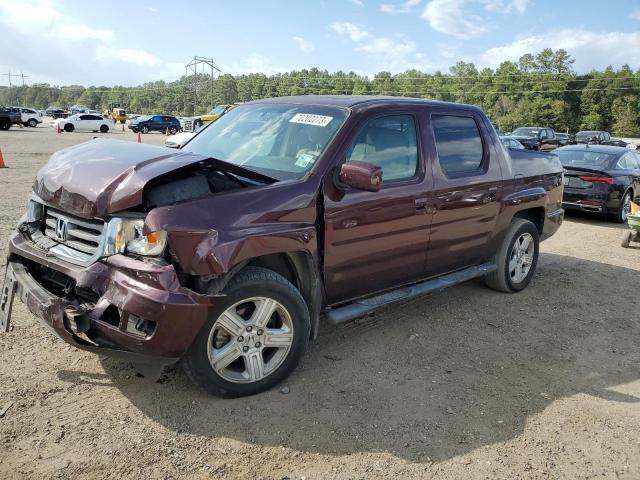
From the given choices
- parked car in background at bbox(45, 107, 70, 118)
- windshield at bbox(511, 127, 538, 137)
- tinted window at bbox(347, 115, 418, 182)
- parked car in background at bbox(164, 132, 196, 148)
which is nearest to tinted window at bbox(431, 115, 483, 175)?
tinted window at bbox(347, 115, 418, 182)

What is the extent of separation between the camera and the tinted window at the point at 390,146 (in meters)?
3.90

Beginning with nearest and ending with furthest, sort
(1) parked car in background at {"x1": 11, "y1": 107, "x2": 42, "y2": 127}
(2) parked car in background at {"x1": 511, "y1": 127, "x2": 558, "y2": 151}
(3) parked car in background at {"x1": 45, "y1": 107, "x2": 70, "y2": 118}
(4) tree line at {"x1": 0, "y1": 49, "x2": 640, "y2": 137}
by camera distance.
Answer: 1. (2) parked car in background at {"x1": 511, "y1": 127, "x2": 558, "y2": 151}
2. (1) parked car in background at {"x1": 11, "y1": 107, "x2": 42, "y2": 127}
3. (3) parked car in background at {"x1": 45, "y1": 107, "x2": 70, "y2": 118}
4. (4) tree line at {"x1": 0, "y1": 49, "x2": 640, "y2": 137}

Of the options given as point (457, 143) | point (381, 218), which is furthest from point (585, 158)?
point (381, 218)

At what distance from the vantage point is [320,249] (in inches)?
142

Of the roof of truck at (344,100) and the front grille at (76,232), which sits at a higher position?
the roof of truck at (344,100)

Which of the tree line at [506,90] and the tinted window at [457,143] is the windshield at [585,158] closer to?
the tinted window at [457,143]

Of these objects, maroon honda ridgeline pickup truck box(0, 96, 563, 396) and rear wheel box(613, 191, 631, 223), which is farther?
rear wheel box(613, 191, 631, 223)

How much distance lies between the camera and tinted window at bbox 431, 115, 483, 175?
14.9 feet

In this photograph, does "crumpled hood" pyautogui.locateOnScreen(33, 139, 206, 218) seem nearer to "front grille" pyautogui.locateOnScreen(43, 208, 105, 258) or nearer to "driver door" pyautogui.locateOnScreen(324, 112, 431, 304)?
"front grille" pyautogui.locateOnScreen(43, 208, 105, 258)

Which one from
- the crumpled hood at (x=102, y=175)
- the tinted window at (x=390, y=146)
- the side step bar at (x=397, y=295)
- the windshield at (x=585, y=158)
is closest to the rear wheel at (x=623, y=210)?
the windshield at (x=585, y=158)

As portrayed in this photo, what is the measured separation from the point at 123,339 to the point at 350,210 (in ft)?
5.57

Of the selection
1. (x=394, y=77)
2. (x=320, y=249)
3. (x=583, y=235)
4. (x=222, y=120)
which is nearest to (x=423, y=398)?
(x=320, y=249)

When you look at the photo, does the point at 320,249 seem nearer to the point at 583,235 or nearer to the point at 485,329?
the point at 485,329

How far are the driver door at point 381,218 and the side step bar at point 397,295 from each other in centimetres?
7
